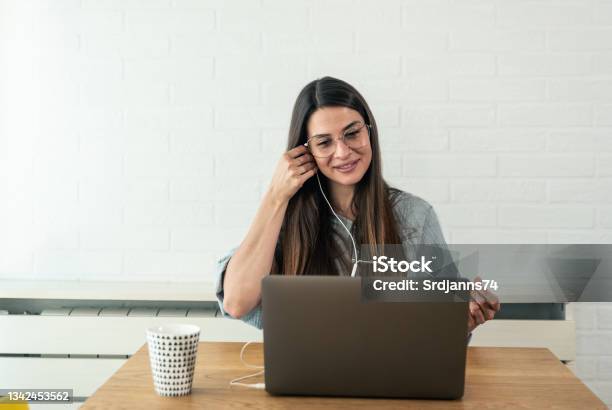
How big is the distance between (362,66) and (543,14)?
71cm

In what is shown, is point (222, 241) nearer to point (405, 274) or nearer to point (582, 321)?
point (405, 274)

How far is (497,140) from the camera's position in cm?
270

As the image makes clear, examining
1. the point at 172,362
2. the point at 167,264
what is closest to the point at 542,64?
the point at 167,264

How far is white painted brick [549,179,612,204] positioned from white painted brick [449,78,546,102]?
1.12 ft

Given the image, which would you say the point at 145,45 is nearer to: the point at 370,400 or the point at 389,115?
the point at 389,115

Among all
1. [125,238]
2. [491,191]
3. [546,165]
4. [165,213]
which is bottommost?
[125,238]

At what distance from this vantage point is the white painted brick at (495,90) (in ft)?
8.82

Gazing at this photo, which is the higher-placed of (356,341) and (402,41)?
(402,41)

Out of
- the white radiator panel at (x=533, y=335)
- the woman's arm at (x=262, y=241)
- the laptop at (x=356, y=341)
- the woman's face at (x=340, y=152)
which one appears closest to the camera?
the laptop at (x=356, y=341)

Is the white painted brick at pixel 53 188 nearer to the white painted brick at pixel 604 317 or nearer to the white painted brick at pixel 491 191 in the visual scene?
the white painted brick at pixel 491 191

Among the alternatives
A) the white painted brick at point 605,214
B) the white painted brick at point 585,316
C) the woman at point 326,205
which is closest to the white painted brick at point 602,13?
the white painted brick at point 605,214

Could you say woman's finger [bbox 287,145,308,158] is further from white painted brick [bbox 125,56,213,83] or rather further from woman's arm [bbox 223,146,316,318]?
white painted brick [bbox 125,56,213,83]

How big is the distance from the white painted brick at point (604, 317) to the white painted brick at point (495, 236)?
353mm

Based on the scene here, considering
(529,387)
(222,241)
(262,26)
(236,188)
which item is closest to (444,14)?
(262,26)
